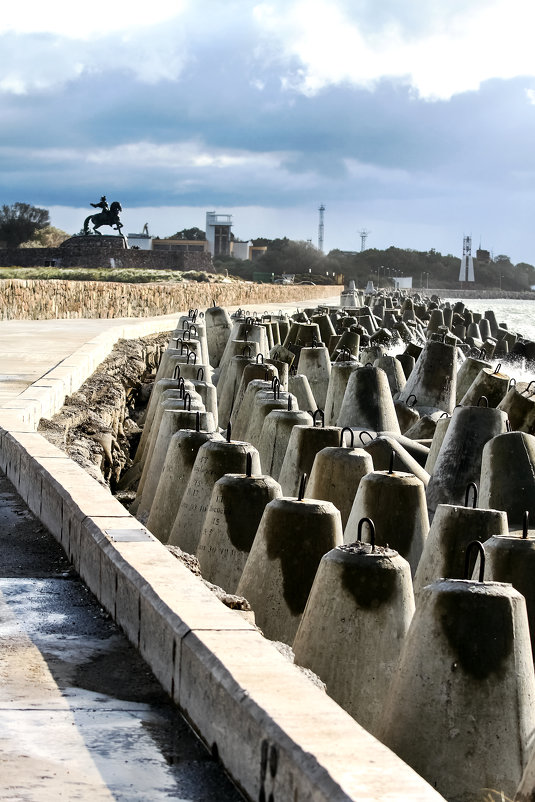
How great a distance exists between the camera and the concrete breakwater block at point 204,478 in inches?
214

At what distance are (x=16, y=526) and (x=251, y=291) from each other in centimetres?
3746

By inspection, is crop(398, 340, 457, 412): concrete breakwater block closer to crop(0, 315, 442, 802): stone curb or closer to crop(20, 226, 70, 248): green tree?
crop(0, 315, 442, 802): stone curb

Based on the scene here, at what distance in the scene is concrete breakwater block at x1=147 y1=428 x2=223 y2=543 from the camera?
6.13 m

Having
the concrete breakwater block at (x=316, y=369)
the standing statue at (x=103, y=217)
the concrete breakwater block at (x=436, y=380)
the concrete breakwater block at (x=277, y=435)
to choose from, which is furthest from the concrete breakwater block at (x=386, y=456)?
the standing statue at (x=103, y=217)

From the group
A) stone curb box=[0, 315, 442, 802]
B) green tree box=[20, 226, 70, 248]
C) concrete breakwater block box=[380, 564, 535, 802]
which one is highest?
green tree box=[20, 226, 70, 248]

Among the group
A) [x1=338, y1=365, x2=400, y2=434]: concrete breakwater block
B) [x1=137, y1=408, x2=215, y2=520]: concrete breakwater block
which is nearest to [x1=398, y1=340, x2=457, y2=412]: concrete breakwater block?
[x1=338, y1=365, x2=400, y2=434]: concrete breakwater block

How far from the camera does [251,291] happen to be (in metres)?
41.6

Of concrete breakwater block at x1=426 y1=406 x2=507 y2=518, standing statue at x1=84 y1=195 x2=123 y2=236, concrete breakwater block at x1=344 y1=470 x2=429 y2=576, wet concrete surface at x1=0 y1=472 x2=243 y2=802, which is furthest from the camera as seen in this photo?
standing statue at x1=84 y1=195 x2=123 y2=236

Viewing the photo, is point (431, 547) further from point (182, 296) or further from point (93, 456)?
point (182, 296)

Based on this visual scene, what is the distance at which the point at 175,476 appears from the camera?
6.19 meters

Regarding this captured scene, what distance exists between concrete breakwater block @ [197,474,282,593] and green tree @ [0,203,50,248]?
68.7m

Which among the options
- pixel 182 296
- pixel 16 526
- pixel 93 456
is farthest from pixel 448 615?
pixel 182 296

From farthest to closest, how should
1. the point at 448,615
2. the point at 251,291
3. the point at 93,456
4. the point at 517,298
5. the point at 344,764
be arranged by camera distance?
the point at 517,298 → the point at 251,291 → the point at 93,456 → the point at 448,615 → the point at 344,764

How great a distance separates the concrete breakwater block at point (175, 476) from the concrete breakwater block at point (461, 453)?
4.52ft
